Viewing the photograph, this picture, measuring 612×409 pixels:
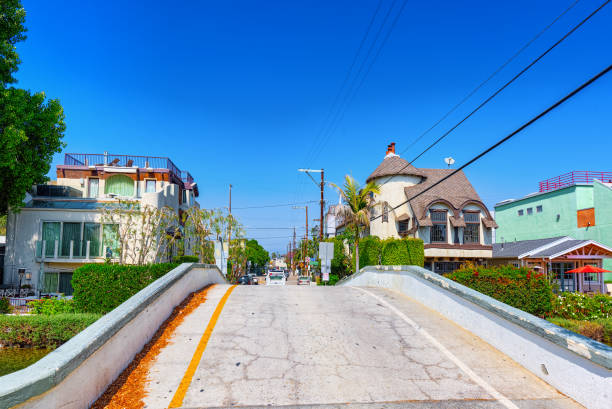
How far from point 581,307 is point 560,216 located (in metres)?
26.8

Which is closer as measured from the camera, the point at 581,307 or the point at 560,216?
the point at 581,307

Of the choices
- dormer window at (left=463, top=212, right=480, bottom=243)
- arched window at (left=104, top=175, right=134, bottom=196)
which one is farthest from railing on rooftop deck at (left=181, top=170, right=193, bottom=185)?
dormer window at (left=463, top=212, right=480, bottom=243)

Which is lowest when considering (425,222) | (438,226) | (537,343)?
(537,343)

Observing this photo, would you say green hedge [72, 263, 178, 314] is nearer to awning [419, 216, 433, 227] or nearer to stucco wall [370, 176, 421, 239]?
awning [419, 216, 433, 227]

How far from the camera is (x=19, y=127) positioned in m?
19.2

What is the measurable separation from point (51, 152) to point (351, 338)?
2130cm

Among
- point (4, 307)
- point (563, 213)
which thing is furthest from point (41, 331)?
point (563, 213)

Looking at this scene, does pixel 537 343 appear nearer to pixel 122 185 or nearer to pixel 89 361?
pixel 89 361

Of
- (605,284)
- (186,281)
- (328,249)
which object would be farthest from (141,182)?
(605,284)

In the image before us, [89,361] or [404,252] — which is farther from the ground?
[404,252]

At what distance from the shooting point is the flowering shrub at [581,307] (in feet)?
→ 43.8

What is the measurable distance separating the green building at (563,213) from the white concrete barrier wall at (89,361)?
118 feet

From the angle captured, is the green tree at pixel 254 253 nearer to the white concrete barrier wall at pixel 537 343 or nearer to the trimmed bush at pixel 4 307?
the trimmed bush at pixel 4 307

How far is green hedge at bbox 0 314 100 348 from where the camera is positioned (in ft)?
35.1
